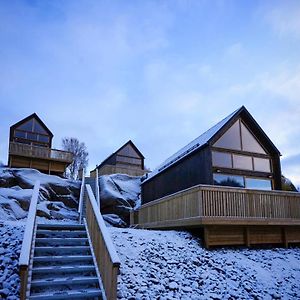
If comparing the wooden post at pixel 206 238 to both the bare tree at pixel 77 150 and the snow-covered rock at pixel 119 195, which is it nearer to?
the snow-covered rock at pixel 119 195

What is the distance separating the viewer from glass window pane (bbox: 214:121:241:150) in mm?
13750

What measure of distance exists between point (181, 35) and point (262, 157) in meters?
7.33

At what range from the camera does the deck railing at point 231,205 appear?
10.2 m

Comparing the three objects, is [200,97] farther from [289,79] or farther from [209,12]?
[209,12]

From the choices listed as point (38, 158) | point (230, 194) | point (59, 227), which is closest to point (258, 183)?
point (230, 194)

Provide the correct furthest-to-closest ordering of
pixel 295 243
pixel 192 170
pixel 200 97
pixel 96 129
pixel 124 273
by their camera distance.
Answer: pixel 96 129
pixel 200 97
pixel 192 170
pixel 295 243
pixel 124 273

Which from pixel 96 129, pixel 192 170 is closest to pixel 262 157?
pixel 192 170

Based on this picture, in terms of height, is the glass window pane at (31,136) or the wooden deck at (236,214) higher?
the glass window pane at (31,136)

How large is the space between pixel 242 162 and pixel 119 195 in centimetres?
1213

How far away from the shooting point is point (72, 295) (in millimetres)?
5562

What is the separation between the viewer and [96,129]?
57.7 metres

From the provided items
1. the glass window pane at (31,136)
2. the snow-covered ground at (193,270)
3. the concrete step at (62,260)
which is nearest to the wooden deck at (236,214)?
the snow-covered ground at (193,270)

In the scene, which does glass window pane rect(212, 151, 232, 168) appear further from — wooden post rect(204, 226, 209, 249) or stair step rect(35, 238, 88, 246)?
stair step rect(35, 238, 88, 246)

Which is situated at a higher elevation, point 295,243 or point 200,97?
point 200,97
